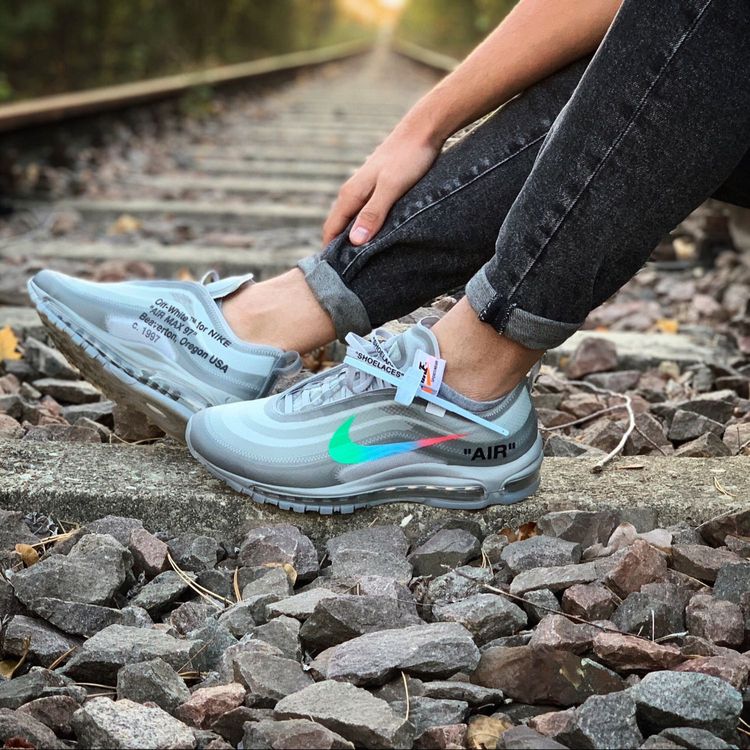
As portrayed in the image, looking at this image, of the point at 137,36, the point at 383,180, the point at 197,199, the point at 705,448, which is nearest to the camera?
the point at 383,180

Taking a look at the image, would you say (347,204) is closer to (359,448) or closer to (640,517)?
(359,448)

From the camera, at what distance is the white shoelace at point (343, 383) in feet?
5.01

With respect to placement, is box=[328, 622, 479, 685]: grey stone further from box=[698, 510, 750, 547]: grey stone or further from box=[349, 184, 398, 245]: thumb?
box=[349, 184, 398, 245]: thumb

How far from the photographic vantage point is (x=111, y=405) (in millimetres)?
1997

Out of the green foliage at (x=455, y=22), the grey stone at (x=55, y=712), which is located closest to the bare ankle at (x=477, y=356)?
the grey stone at (x=55, y=712)

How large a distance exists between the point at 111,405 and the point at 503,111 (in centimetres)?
91

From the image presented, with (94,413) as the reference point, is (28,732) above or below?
above

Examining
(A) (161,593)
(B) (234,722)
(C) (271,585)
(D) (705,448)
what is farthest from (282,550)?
(D) (705,448)

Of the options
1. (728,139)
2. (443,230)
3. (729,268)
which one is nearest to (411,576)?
(443,230)

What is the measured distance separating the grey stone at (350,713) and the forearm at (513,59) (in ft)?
3.08

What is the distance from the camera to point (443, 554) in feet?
4.76

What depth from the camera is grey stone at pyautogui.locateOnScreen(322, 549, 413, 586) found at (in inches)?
55.8

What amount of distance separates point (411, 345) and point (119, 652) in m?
0.59

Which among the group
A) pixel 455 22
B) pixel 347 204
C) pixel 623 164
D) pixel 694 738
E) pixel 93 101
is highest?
pixel 623 164
